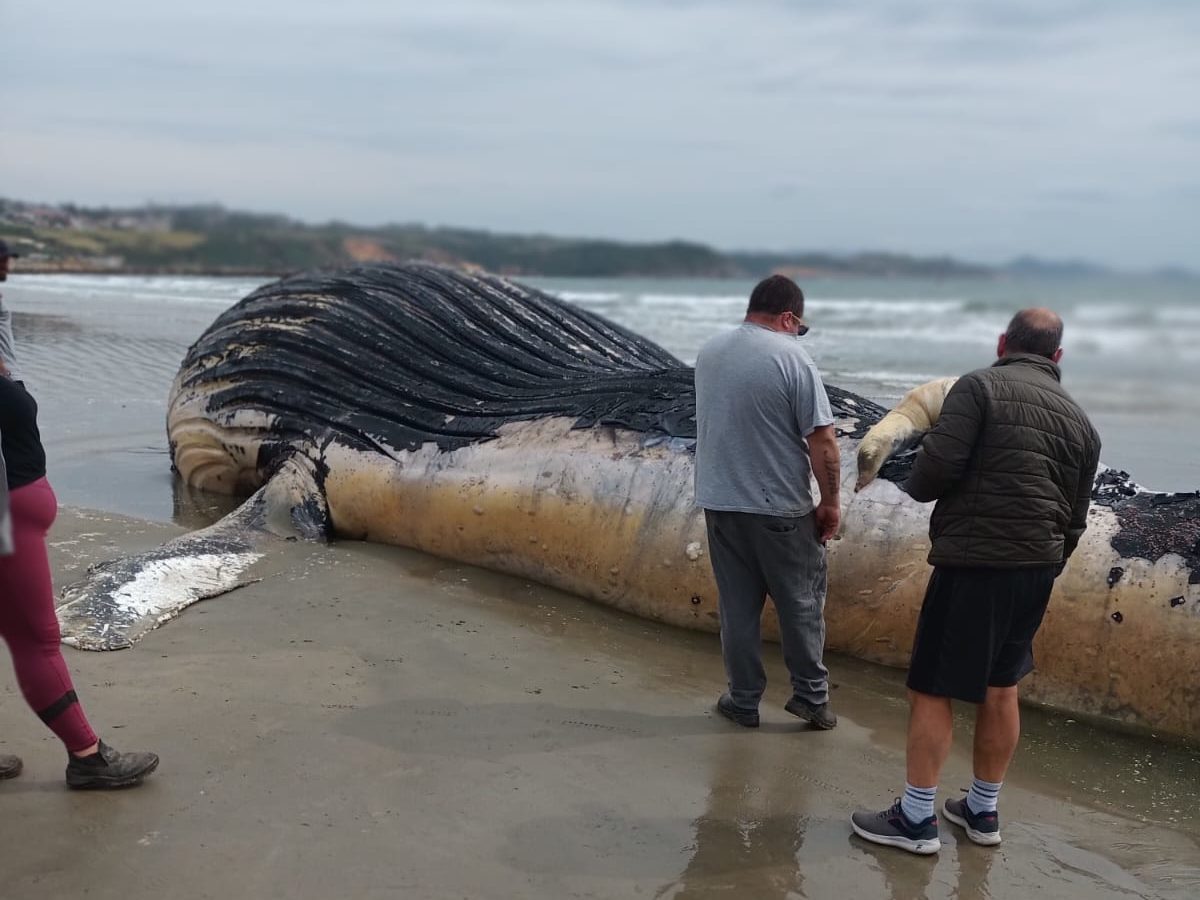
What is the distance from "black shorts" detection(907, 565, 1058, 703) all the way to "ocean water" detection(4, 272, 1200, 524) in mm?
5625

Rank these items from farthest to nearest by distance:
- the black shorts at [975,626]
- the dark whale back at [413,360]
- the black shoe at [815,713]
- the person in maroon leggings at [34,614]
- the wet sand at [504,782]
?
the dark whale back at [413,360], the black shoe at [815,713], the black shorts at [975,626], the person in maroon leggings at [34,614], the wet sand at [504,782]

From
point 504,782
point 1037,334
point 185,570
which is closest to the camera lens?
point 1037,334

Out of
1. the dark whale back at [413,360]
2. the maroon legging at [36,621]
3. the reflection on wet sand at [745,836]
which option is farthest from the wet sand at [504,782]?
the dark whale back at [413,360]

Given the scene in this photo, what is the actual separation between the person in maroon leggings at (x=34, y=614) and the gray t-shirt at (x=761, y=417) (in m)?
2.49

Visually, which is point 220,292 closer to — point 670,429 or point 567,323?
point 567,323

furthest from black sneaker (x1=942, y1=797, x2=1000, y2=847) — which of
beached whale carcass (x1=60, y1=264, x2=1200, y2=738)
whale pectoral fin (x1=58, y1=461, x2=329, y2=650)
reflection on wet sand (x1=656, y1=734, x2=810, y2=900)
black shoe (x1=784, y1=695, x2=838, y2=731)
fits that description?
whale pectoral fin (x1=58, y1=461, x2=329, y2=650)

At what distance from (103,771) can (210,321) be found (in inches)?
783

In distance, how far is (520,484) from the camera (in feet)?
20.9

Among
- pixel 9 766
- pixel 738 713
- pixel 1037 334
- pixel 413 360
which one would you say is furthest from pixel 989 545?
pixel 413 360

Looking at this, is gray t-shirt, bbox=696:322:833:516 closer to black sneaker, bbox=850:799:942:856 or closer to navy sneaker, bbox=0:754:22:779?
black sneaker, bbox=850:799:942:856

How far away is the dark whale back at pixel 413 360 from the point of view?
7000 mm

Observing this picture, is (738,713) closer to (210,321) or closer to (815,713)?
(815,713)

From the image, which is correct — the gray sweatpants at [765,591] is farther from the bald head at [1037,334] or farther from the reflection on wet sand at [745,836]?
the bald head at [1037,334]

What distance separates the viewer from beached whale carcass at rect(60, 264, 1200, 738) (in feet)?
15.7
